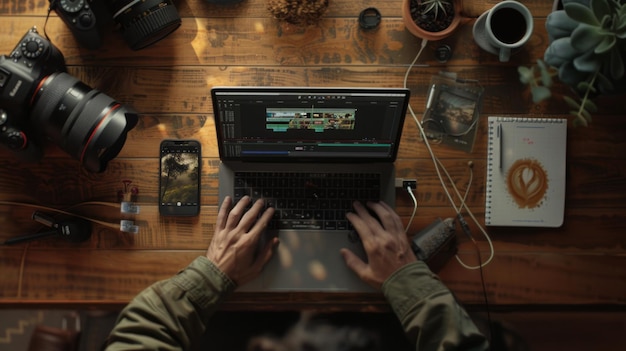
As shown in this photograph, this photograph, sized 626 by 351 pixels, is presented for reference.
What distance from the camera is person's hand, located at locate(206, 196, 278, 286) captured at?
120cm

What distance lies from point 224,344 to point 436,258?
2.02 feet

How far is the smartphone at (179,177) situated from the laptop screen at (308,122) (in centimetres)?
12

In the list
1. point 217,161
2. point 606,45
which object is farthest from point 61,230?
point 606,45

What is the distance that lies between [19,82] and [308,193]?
0.69 m

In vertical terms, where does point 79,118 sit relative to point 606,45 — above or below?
below

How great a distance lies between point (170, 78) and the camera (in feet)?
4.27

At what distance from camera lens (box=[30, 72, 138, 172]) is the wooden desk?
0.15 metres

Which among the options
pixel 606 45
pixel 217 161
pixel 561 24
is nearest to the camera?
pixel 606 45

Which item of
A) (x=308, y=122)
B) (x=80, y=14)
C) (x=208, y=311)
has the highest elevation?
(x=80, y=14)

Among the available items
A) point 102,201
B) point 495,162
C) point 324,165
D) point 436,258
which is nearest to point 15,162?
point 102,201

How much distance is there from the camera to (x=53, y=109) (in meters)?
1.12

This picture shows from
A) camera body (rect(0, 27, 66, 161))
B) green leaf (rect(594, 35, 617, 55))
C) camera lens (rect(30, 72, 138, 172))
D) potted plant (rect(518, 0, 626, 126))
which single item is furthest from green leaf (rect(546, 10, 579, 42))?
camera body (rect(0, 27, 66, 161))

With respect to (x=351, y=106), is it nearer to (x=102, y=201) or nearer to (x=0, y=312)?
(x=102, y=201)

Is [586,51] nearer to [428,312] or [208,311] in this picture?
[428,312]
